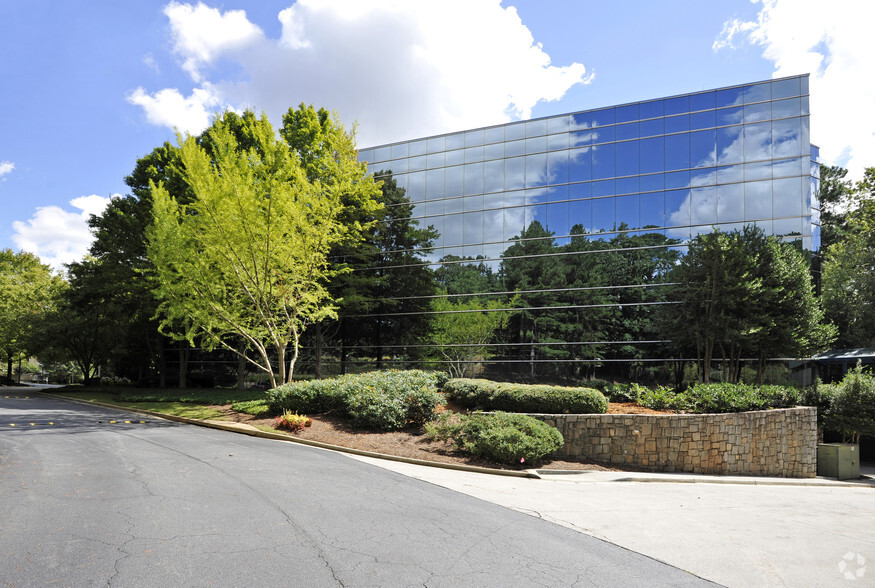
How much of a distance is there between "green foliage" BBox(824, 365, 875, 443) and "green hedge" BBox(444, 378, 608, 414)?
10050 mm

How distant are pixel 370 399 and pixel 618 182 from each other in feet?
62.0

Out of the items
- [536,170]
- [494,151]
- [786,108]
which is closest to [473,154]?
[494,151]

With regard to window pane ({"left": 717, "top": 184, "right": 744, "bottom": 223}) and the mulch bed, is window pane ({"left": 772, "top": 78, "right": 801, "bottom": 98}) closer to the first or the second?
window pane ({"left": 717, "top": 184, "right": 744, "bottom": 223})

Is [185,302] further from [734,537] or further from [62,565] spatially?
[734,537]

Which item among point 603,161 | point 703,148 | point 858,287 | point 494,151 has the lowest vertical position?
point 858,287

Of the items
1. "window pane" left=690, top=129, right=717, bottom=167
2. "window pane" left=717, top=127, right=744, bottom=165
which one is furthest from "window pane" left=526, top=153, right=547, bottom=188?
"window pane" left=717, top=127, right=744, bottom=165

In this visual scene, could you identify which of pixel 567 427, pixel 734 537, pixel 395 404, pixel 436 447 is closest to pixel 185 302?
pixel 395 404

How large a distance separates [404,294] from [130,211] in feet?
54.2

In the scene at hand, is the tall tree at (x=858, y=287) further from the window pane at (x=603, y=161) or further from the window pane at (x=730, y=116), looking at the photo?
the window pane at (x=603, y=161)

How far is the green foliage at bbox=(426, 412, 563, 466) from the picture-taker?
11438mm

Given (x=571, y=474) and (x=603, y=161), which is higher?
(x=603, y=161)

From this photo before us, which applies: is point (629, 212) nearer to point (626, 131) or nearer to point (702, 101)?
point (626, 131)

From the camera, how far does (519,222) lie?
28562 millimetres

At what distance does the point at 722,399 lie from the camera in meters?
14.9
